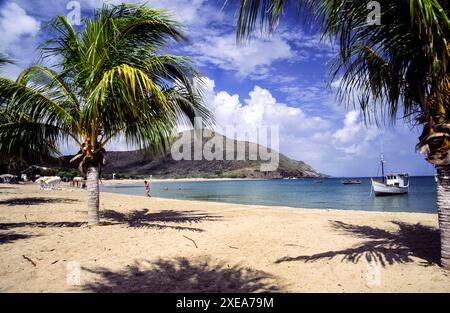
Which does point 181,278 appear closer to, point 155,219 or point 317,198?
point 155,219

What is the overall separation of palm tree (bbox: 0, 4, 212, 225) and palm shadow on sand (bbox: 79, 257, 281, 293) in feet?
10.6

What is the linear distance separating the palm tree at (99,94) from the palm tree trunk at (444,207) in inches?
196

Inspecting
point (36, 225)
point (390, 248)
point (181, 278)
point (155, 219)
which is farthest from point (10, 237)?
point (390, 248)

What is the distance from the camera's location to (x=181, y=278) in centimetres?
407

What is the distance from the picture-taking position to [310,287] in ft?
12.2

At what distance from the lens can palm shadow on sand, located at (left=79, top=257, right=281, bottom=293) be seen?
3662mm

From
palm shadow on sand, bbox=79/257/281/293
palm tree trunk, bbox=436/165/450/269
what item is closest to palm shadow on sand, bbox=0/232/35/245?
palm shadow on sand, bbox=79/257/281/293

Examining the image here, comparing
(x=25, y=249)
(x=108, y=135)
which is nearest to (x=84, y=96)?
(x=108, y=135)

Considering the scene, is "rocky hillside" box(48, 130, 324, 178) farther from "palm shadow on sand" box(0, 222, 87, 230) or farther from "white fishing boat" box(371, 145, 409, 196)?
"palm shadow on sand" box(0, 222, 87, 230)

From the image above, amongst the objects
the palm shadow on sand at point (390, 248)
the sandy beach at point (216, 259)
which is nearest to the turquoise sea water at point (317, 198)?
the palm shadow on sand at point (390, 248)

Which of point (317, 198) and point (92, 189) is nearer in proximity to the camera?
point (92, 189)

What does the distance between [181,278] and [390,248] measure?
4.03 m

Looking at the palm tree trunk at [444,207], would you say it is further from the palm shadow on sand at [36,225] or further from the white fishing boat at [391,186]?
the white fishing boat at [391,186]
